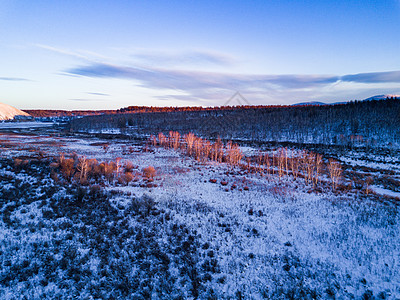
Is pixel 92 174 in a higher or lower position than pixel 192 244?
higher

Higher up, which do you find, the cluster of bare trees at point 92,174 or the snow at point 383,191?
the cluster of bare trees at point 92,174

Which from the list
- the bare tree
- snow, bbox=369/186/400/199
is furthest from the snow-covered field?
the bare tree

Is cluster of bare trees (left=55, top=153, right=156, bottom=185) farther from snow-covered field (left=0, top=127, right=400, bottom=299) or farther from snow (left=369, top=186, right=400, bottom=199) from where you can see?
snow (left=369, top=186, right=400, bottom=199)

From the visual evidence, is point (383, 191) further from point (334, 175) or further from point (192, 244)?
point (192, 244)

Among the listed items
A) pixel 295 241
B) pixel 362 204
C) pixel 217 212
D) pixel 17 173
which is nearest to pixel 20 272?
pixel 217 212

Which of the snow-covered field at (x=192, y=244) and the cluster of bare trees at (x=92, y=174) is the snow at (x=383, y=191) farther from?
the cluster of bare trees at (x=92, y=174)

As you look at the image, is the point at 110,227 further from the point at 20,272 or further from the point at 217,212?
the point at 217,212

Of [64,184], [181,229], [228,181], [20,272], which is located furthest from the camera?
[228,181]

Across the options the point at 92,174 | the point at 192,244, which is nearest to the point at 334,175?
the point at 192,244

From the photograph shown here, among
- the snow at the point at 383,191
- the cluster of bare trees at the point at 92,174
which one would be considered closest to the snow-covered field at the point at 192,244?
the cluster of bare trees at the point at 92,174
